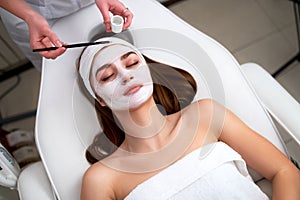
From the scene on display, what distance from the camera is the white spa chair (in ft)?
3.84

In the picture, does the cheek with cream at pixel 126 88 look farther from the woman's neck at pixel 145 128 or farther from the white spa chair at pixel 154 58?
the white spa chair at pixel 154 58

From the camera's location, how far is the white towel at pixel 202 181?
41.1 inches

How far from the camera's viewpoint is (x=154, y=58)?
129 cm

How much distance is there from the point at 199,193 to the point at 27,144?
38.7 inches

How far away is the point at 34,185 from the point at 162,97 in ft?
1.45

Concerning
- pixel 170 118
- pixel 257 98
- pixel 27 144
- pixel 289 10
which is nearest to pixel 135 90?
pixel 170 118

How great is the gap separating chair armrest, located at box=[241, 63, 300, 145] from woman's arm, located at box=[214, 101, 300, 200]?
79mm

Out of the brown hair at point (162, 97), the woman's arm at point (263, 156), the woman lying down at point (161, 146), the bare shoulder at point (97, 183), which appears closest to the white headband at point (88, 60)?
the woman lying down at point (161, 146)

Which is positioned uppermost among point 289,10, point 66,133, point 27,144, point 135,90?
point 135,90

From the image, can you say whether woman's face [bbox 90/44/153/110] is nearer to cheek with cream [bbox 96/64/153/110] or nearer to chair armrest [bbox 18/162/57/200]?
cheek with cream [bbox 96/64/153/110]

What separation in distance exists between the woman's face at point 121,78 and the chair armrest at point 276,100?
0.37 meters

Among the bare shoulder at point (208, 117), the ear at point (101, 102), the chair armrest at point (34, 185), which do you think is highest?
the ear at point (101, 102)

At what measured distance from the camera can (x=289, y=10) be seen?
84.5 inches

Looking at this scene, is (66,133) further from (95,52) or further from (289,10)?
(289,10)
